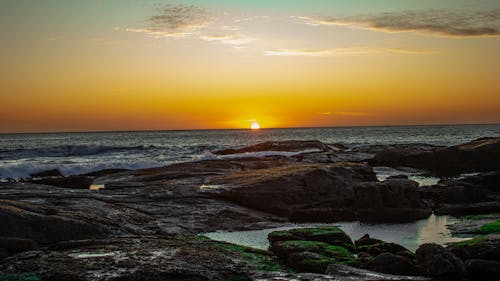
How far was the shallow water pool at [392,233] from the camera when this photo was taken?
1672 centimetres

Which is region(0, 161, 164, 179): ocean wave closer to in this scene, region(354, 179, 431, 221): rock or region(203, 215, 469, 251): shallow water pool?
region(354, 179, 431, 221): rock

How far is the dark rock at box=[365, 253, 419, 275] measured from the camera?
1167cm

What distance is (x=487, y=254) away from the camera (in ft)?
40.4

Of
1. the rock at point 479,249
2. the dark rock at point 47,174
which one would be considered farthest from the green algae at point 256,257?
the dark rock at point 47,174

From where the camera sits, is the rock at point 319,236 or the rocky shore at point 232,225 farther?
the rock at point 319,236

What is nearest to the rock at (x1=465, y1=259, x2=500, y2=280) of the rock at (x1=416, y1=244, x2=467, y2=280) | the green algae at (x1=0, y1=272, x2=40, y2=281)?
the rock at (x1=416, y1=244, x2=467, y2=280)

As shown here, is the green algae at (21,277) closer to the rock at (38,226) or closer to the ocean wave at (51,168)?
the rock at (38,226)

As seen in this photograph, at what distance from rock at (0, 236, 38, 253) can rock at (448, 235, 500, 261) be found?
10.9 metres

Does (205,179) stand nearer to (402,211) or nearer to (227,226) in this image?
(227,226)

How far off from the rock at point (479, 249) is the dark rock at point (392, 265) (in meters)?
1.54

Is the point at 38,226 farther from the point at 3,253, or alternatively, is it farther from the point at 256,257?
the point at 256,257

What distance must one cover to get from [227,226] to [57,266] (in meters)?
8.80

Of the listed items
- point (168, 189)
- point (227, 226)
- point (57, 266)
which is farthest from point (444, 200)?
point (57, 266)

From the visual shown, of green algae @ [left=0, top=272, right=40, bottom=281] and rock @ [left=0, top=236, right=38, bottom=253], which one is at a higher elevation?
rock @ [left=0, top=236, right=38, bottom=253]
